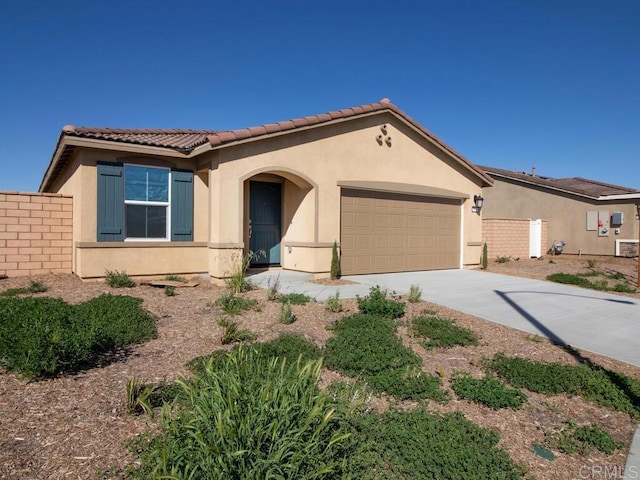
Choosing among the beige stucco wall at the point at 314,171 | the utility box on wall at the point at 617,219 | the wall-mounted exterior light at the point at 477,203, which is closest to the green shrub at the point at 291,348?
the beige stucco wall at the point at 314,171

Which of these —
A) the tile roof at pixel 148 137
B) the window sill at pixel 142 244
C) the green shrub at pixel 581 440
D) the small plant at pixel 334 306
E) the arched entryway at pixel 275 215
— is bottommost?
the green shrub at pixel 581 440

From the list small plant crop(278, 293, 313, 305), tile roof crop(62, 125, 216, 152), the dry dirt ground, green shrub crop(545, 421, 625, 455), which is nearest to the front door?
tile roof crop(62, 125, 216, 152)

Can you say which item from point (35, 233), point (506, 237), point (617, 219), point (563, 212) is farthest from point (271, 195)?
point (617, 219)

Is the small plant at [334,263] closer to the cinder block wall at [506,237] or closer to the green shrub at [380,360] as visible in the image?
the green shrub at [380,360]

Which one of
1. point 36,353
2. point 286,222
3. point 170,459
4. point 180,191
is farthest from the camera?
point 286,222

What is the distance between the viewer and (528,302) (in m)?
9.20

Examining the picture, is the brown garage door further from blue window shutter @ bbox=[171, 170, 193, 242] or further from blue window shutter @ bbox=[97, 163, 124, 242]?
blue window shutter @ bbox=[97, 163, 124, 242]

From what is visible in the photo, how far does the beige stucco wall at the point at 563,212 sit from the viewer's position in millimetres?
21797

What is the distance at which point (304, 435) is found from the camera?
2.79m

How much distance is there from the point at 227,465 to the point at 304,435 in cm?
54

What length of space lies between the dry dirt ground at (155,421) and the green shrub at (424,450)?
32 centimetres

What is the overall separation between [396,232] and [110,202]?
25.2 ft

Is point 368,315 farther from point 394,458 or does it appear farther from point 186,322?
point 394,458

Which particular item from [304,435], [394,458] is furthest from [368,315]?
[304,435]
